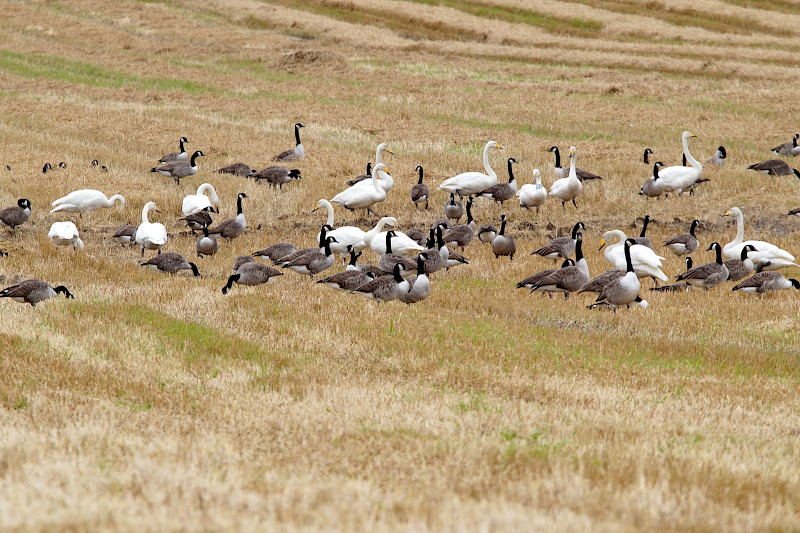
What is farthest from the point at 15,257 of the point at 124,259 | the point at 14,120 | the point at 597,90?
the point at 597,90

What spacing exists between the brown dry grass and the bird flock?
42cm

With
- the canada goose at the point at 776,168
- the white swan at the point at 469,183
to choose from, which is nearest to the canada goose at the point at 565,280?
the white swan at the point at 469,183

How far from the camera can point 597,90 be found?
1529 inches

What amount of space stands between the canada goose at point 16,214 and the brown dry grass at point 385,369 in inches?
15.8

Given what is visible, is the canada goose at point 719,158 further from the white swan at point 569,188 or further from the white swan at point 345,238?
the white swan at point 345,238

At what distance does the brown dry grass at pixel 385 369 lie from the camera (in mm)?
5828

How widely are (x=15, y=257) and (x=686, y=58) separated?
128 ft

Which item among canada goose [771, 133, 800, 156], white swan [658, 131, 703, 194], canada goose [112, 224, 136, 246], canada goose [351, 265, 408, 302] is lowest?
canada goose [112, 224, 136, 246]

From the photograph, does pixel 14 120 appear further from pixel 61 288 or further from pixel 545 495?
pixel 545 495

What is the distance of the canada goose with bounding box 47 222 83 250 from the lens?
17156mm

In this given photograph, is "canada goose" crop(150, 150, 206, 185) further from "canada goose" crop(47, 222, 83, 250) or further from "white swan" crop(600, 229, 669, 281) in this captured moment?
"white swan" crop(600, 229, 669, 281)

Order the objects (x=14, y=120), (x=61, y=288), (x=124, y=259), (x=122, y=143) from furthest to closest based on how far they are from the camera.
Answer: (x=14, y=120), (x=122, y=143), (x=124, y=259), (x=61, y=288)

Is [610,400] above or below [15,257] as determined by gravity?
above

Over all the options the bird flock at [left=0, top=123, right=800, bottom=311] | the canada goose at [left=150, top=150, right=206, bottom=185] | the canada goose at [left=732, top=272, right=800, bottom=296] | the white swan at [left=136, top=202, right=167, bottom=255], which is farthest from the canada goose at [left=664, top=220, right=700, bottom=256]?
the canada goose at [left=150, top=150, right=206, bottom=185]
